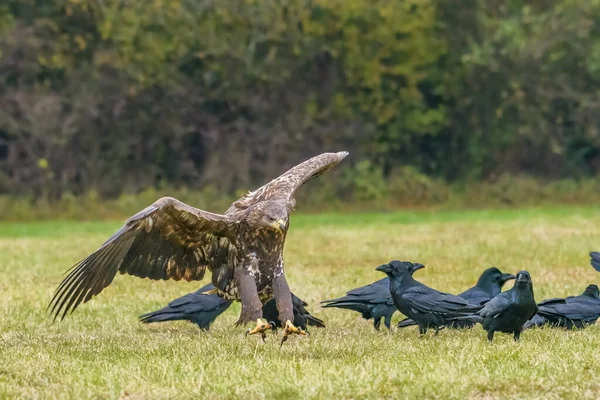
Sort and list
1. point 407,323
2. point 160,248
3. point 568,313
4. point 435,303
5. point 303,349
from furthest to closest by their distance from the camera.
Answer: point 407,323, point 568,313, point 435,303, point 160,248, point 303,349

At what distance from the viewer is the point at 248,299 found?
313 inches

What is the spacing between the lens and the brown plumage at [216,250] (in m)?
7.73

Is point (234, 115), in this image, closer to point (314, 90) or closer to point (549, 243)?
point (314, 90)

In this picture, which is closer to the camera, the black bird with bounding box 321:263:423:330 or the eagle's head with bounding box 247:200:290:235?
the eagle's head with bounding box 247:200:290:235

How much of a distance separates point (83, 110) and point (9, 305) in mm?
18038

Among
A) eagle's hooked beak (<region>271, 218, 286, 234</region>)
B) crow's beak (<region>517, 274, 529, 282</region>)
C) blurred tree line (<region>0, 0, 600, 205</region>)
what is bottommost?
crow's beak (<region>517, 274, 529, 282</region>)

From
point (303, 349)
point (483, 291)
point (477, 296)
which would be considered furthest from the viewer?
point (483, 291)

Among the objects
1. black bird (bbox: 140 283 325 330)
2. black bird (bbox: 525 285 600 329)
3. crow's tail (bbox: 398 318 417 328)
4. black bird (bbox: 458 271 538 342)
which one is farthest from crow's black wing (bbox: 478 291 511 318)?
black bird (bbox: 140 283 325 330)

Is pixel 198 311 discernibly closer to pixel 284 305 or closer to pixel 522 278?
pixel 284 305

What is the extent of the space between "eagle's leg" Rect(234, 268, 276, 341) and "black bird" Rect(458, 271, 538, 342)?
1.55 meters

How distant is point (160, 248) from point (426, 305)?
2.00 meters

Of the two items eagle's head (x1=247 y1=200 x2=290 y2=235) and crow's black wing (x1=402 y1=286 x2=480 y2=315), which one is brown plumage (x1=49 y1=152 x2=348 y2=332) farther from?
crow's black wing (x1=402 y1=286 x2=480 y2=315)

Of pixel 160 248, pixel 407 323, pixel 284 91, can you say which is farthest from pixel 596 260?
pixel 284 91

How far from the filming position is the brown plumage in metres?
7.73
